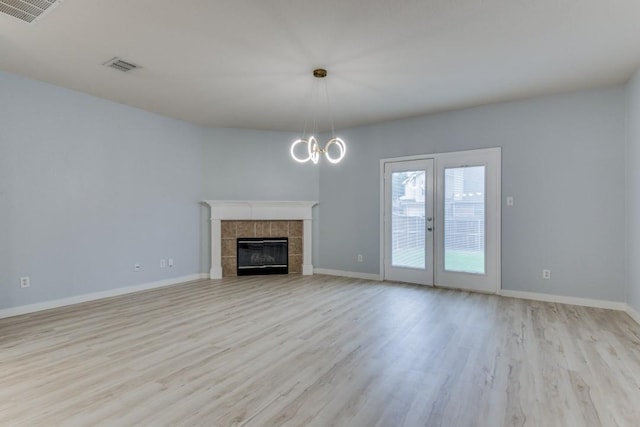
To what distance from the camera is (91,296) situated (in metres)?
4.64

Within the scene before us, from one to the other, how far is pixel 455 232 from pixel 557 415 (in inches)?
135

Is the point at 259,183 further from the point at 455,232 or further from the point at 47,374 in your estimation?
the point at 47,374

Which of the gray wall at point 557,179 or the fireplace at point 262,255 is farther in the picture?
the fireplace at point 262,255

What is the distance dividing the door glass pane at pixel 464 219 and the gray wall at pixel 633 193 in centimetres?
161

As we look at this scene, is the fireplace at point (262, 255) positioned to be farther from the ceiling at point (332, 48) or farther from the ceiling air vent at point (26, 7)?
the ceiling air vent at point (26, 7)

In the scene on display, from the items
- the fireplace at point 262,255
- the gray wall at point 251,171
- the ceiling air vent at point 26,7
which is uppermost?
the ceiling air vent at point 26,7

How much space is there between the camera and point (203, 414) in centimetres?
200

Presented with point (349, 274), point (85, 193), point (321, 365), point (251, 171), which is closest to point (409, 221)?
point (349, 274)

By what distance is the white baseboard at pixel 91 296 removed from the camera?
3.92 meters

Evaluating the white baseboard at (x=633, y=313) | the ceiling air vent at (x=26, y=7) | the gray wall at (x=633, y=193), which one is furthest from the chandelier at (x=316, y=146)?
the white baseboard at (x=633, y=313)

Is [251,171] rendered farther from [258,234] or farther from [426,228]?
[426,228]

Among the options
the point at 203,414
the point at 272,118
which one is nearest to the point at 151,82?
the point at 272,118

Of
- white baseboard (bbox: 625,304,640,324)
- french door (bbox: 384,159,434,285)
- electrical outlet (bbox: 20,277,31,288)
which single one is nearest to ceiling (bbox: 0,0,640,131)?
french door (bbox: 384,159,434,285)

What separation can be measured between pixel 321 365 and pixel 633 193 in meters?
4.08
